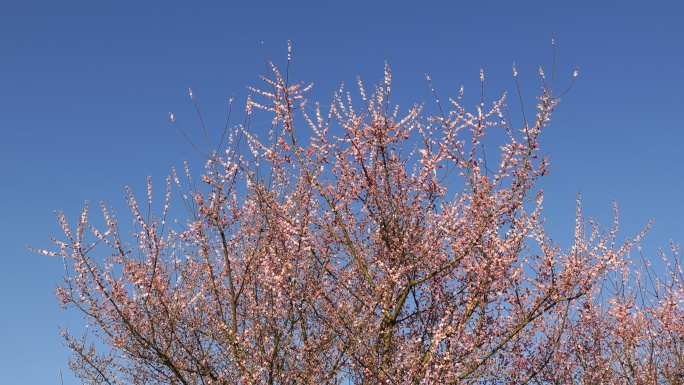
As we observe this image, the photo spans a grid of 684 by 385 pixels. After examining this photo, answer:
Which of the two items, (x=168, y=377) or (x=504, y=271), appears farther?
(x=168, y=377)

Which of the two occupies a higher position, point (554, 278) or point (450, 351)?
point (554, 278)

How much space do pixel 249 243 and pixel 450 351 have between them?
4.35 meters

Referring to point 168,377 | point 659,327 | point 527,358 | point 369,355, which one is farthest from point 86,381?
point 659,327

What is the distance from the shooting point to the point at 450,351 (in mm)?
10664

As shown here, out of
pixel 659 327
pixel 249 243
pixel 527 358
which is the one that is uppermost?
pixel 659 327

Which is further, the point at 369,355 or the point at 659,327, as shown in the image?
the point at 659,327

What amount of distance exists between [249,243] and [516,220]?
5.04 metres

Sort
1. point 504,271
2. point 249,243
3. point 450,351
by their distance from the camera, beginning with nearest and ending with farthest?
point 450,351
point 504,271
point 249,243

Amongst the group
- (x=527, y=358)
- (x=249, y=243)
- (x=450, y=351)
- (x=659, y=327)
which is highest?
(x=659, y=327)

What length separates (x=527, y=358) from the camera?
13.0 m

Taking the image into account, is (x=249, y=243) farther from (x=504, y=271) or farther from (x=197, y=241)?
(x=504, y=271)

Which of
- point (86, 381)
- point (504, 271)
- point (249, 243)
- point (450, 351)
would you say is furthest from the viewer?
point (86, 381)

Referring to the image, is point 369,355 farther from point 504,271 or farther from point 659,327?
point 659,327

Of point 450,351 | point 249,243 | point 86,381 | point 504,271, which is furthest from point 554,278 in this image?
point 86,381
